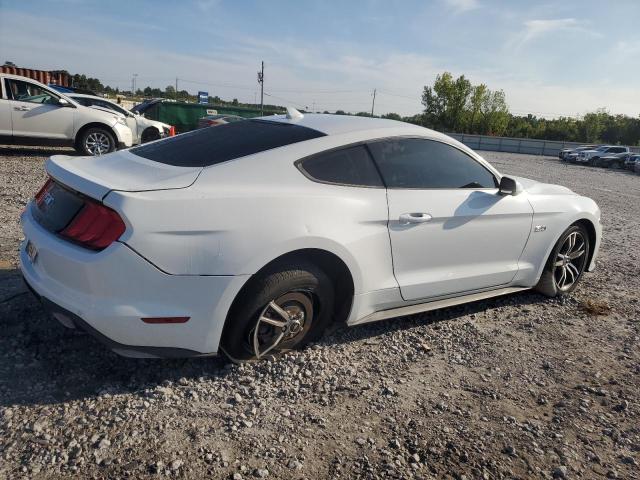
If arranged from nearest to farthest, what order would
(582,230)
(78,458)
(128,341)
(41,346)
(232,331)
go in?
1. (78,458)
2. (128,341)
3. (232,331)
4. (41,346)
5. (582,230)

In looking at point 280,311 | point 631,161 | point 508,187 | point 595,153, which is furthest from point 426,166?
point 595,153

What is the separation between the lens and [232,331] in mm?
2881

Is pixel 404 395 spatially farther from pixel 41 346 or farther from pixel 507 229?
pixel 41 346

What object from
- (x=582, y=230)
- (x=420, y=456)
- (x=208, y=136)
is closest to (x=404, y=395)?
(x=420, y=456)

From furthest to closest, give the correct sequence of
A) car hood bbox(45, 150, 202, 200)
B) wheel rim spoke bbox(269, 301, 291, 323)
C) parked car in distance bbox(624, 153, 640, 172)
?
parked car in distance bbox(624, 153, 640, 172), wheel rim spoke bbox(269, 301, 291, 323), car hood bbox(45, 150, 202, 200)

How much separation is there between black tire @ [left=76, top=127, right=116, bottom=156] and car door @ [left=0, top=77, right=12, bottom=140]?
1.27 m

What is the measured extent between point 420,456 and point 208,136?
2401 mm

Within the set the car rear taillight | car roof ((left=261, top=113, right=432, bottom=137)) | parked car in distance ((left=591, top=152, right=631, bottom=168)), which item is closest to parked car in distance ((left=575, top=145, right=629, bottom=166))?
parked car in distance ((left=591, top=152, right=631, bottom=168))

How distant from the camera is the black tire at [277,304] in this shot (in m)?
2.84

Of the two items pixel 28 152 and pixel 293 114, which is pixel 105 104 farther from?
pixel 293 114

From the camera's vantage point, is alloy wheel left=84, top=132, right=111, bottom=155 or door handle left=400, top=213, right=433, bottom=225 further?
alloy wheel left=84, top=132, right=111, bottom=155

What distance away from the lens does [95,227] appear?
102 inches

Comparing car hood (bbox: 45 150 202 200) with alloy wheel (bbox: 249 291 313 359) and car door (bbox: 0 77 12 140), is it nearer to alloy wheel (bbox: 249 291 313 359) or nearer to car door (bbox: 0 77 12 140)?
alloy wheel (bbox: 249 291 313 359)

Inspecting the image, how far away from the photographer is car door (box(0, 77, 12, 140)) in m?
10.1
